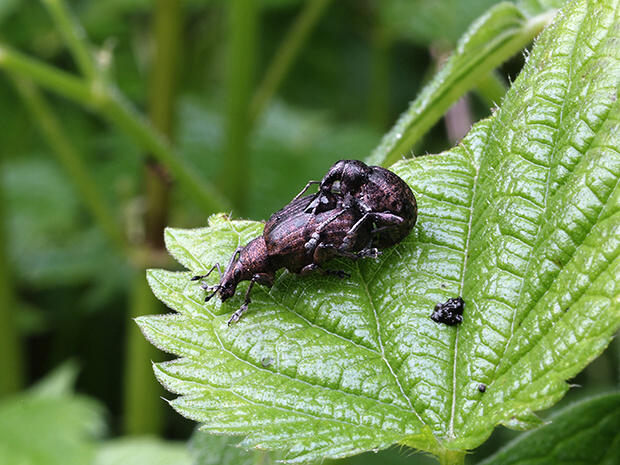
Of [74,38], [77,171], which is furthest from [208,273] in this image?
[77,171]

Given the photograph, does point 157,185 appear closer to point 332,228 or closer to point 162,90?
point 162,90

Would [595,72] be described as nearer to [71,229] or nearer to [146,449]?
[146,449]

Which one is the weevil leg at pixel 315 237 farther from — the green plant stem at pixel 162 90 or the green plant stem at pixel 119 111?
the green plant stem at pixel 162 90

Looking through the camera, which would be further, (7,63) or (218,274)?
(7,63)

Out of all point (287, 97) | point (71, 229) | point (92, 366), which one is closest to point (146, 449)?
point (92, 366)

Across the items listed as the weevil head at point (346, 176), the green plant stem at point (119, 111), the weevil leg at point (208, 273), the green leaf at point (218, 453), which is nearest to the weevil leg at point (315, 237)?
the weevil head at point (346, 176)

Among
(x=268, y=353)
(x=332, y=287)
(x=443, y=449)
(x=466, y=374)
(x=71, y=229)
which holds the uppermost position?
(x=71, y=229)

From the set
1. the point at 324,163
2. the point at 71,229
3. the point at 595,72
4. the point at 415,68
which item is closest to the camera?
the point at 595,72
